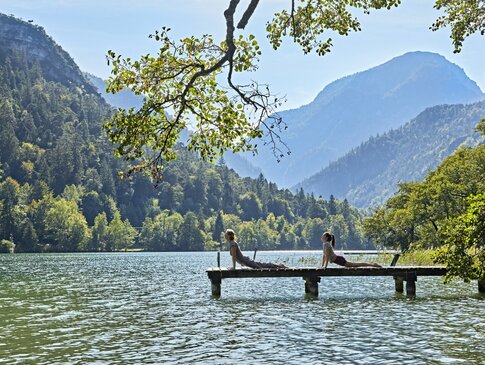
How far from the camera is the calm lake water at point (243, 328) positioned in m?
19.0

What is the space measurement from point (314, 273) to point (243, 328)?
48.3 feet

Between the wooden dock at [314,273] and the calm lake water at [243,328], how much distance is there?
44.4 inches

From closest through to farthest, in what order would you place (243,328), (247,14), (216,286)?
(247,14), (243,328), (216,286)

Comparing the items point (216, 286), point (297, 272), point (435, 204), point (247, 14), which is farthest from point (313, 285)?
point (435, 204)

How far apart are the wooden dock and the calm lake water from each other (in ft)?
3.70

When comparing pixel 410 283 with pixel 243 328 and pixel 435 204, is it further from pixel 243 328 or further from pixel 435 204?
pixel 435 204

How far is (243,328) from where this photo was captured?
24859mm

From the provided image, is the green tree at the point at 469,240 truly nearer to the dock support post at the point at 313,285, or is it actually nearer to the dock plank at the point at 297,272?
the dock plank at the point at 297,272

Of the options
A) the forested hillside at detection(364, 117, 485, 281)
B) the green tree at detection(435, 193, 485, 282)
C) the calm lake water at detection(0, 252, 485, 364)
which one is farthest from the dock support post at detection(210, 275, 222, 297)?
the forested hillside at detection(364, 117, 485, 281)

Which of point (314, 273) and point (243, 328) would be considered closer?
point (243, 328)

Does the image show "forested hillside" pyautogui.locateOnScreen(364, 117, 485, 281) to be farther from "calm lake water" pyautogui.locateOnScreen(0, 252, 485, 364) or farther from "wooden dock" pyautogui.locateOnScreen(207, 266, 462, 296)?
"calm lake water" pyautogui.locateOnScreen(0, 252, 485, 364)

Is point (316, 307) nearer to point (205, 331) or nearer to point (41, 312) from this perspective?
point (205, 331)

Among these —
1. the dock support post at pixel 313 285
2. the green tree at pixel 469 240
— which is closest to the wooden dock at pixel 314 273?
the dock support post at pixel 313 285

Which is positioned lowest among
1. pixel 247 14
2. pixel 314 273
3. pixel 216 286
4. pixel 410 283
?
pixel 216 286
